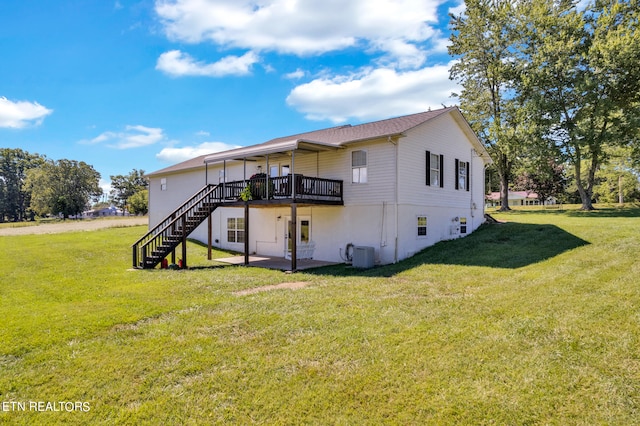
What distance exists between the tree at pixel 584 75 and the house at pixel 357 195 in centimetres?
849

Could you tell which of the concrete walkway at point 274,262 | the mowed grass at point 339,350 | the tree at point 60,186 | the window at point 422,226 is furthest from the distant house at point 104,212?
the mowed grass at point 339,350

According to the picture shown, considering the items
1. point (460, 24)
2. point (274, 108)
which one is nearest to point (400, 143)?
point (274, 108)

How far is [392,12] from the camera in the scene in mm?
11688

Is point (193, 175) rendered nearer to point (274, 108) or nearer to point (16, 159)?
point (274, 108)

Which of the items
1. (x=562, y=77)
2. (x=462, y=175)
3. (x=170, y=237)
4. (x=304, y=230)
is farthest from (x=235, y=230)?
(x=562, y=77)

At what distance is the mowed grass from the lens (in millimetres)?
3809

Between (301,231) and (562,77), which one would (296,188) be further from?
(562,77)

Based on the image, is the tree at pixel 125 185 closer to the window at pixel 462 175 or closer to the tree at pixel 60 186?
the tree at pixel 60 186

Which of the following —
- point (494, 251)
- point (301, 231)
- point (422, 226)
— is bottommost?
point (494, 251)

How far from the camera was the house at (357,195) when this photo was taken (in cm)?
1369

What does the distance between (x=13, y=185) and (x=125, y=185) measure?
899 inches

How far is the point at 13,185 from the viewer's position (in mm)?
81312

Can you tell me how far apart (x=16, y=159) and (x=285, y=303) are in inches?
4064

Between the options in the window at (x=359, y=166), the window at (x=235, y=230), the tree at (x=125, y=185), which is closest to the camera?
the window at (x=359, y=166)
